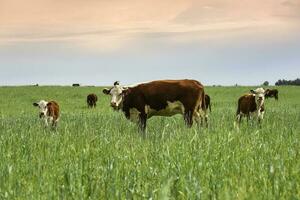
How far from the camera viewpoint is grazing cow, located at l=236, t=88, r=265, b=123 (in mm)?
19219

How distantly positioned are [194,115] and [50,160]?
395 inches

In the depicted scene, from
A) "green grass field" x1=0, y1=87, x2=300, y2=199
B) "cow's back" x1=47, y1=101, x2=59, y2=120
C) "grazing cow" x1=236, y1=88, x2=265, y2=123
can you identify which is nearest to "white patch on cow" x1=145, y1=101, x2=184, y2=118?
"grazing cow" x1=236, y1=88, x2=265, y2=123

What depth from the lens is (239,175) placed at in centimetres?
532

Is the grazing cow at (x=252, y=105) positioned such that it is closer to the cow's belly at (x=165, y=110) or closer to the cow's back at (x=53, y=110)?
the cow's belly at (x=165, y=110)

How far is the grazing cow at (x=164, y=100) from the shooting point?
53.2 feet

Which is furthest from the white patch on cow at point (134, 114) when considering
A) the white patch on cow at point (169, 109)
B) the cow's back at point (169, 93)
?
the cow's back at point (169, 93)

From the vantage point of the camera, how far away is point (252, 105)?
19766 mm

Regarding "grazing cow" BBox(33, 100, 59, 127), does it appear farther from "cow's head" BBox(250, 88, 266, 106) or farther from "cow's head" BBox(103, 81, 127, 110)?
"cow's head" BBox(250, 88, 266, 106)

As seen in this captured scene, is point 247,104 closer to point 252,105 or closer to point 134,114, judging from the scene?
point 252,105

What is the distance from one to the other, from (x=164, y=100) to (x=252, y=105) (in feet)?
16.9

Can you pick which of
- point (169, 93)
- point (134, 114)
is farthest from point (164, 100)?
point (134, 114)

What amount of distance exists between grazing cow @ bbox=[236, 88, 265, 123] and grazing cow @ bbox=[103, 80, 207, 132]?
11.5 ft

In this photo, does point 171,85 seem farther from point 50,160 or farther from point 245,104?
point 50,160

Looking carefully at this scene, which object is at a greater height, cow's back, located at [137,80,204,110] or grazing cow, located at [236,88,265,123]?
cow's back, located at [137,80,204,110]
